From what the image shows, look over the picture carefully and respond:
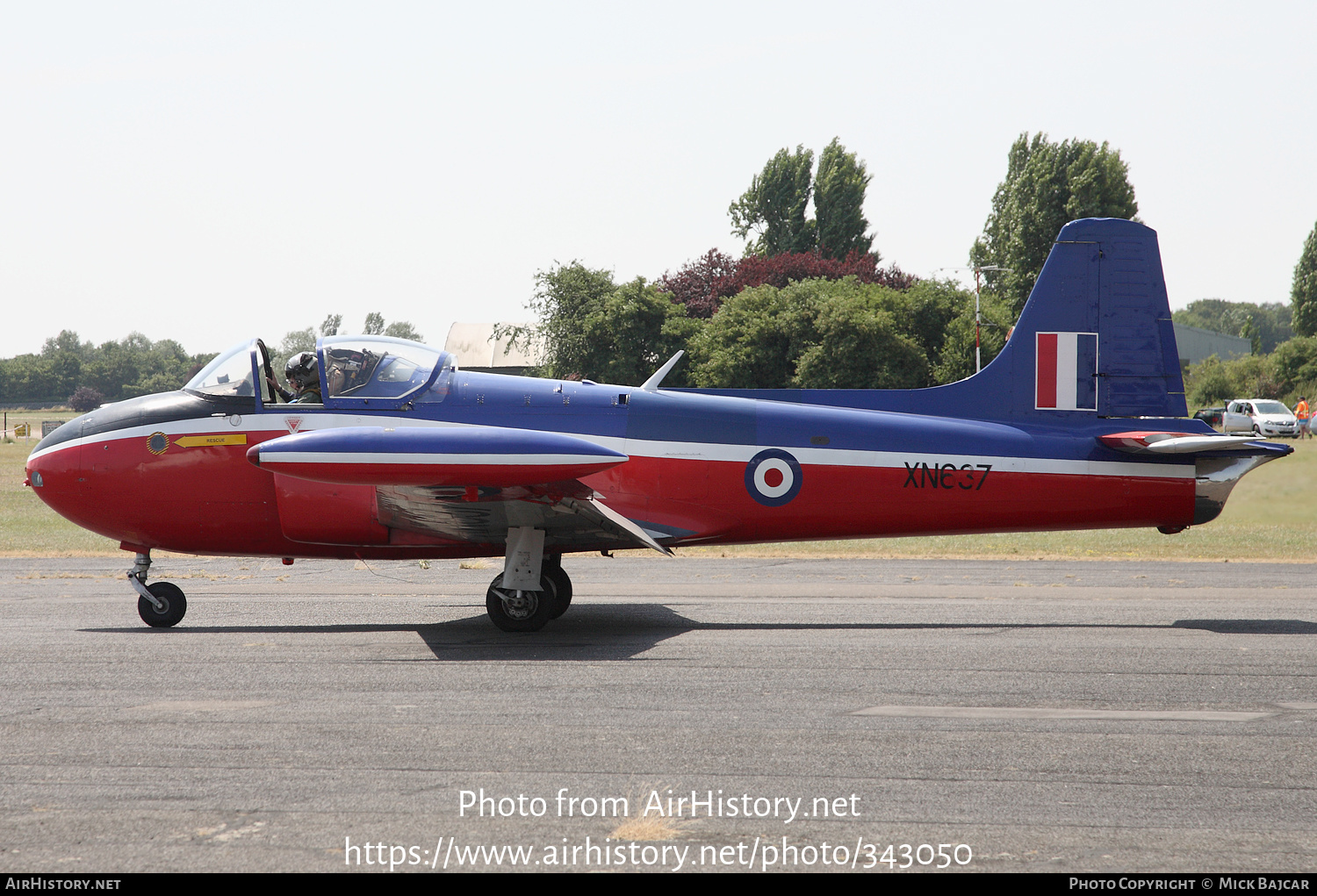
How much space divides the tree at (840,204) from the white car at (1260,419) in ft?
94.6

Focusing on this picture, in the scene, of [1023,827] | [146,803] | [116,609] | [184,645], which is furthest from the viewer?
[116,609]

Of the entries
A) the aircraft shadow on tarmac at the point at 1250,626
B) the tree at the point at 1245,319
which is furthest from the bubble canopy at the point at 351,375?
the tree at the point at 1245,319

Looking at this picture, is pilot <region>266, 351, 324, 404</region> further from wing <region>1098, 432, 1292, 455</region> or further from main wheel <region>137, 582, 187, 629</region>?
wing <region>1098, 432, 1292, 455</region>

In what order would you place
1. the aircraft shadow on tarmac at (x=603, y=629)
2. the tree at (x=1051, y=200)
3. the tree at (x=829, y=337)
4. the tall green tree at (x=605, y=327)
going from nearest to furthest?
the aircraft shadow on tarmac at (x=603, y=629) → the tree at (x=829, y=337) → the tall green tree at (x=605, y=327) → the tree at (x=1051, y=200)

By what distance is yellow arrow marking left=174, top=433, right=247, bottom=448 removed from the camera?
936 centimetres

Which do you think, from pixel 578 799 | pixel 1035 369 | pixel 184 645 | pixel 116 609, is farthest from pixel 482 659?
pixel 1035 369

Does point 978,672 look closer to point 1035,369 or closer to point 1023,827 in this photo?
point 1023,827

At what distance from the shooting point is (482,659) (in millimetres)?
8023

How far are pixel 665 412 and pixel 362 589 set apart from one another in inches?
202

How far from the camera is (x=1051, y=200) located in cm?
6116

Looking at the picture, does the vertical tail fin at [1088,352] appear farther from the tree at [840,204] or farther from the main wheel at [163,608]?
the tree at [840,204]

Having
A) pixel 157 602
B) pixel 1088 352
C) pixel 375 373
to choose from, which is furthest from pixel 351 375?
pixel 1088 352

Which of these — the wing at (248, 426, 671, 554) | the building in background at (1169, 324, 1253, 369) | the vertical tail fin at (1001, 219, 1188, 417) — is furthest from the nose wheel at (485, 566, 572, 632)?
the building in background at (1169, 324, 1253, 369)

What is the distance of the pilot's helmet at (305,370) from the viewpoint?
31.3ft
